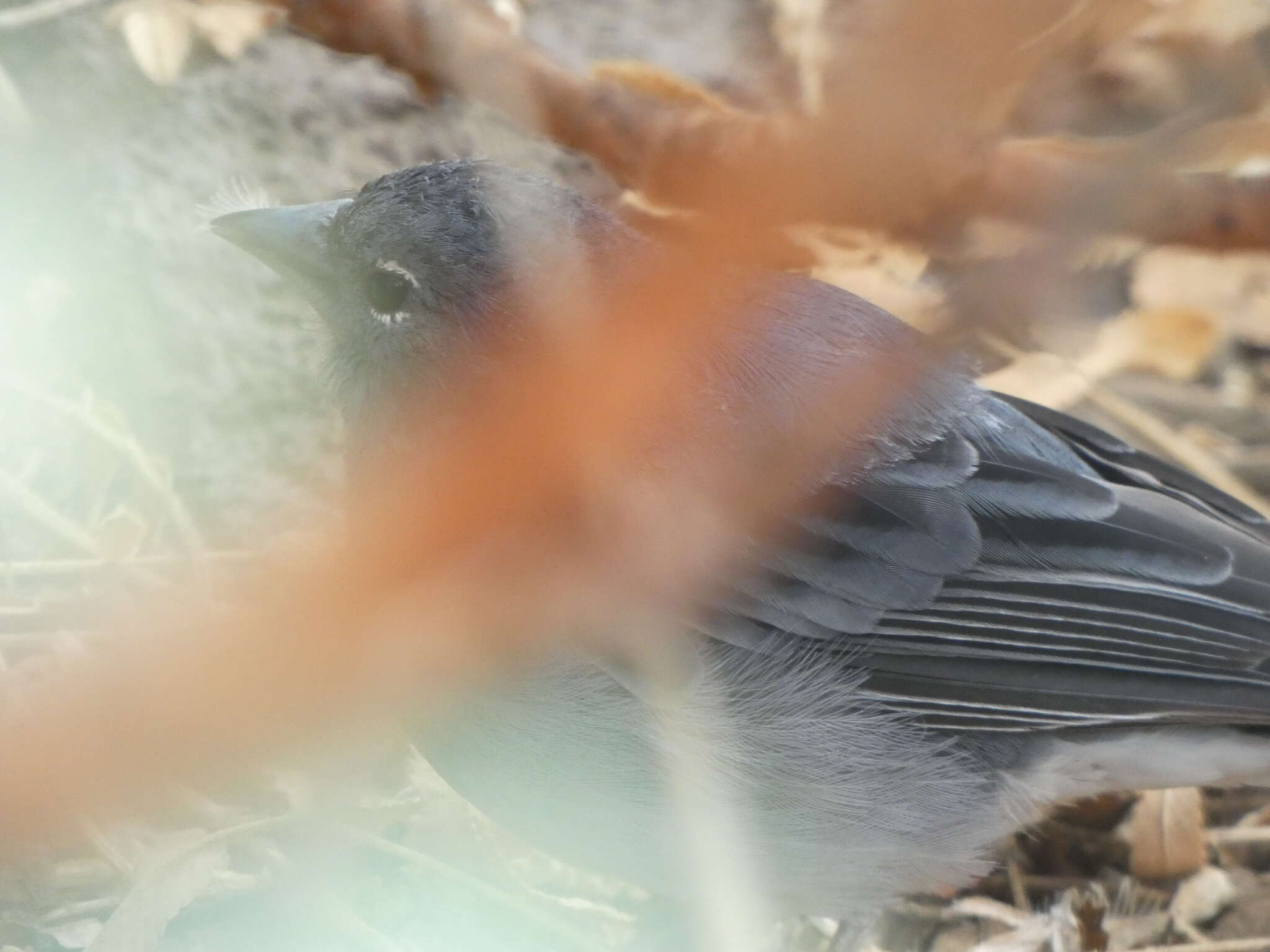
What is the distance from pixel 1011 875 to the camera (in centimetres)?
300

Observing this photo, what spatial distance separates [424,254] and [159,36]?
253 cm

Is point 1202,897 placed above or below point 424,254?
below

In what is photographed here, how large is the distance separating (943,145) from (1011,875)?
2.63m

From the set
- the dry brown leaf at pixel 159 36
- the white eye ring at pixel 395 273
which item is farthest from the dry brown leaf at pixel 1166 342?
the dry brown leaf at pixel 159 36

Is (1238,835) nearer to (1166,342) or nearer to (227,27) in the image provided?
(1166,342)

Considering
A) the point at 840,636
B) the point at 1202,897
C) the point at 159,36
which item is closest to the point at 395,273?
the point at 840,636

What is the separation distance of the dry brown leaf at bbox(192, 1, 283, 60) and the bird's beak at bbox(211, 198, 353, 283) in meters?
1.98

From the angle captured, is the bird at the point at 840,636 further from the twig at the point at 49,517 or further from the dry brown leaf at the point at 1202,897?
the twig at the point at 49,517

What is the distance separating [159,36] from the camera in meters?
4.30

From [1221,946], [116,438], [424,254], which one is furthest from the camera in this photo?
[116,438]

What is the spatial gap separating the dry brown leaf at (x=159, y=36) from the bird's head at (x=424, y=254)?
209 centimetres

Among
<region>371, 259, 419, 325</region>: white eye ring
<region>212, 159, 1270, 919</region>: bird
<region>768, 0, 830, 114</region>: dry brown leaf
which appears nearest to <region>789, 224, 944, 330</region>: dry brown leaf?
<region>768, 0, 830, 114</region>: dry brown leaf

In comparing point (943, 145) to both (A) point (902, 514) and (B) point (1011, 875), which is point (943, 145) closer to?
(A) point (902, 514)

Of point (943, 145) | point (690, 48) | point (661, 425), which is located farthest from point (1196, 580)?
point (690, 48)
